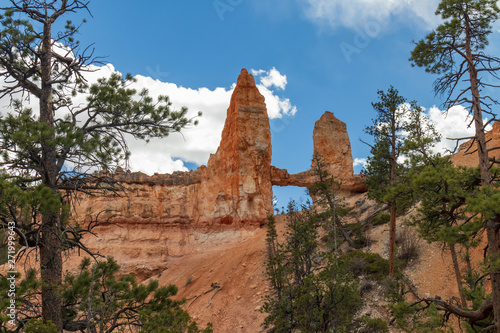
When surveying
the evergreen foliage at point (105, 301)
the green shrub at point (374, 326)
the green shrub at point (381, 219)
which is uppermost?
the green shrub at point (381, 219)

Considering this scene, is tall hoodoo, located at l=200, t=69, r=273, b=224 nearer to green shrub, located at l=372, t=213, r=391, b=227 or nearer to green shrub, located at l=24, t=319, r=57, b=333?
green shrub, located at l=372, t=213, r=391, b=227

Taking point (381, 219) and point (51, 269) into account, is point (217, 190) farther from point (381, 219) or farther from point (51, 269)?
point (51, 269)

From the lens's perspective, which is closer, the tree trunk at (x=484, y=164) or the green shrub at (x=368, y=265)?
the tree trunk at (x=484, y=164)

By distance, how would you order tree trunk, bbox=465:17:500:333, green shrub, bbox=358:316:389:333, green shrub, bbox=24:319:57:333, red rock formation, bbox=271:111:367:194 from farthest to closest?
red rock formation, bbox=271:111:367:194 → green shrub, bbox=358:316:389:333 → tree trunk, bbox=465:17:500:333 → green shrub, bbox=24:319:57:333

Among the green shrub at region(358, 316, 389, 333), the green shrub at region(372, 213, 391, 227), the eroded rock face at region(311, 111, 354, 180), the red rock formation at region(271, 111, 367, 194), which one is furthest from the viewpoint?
the eroded rock face at region(311, 111, 354, 180)

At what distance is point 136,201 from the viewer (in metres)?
35.1

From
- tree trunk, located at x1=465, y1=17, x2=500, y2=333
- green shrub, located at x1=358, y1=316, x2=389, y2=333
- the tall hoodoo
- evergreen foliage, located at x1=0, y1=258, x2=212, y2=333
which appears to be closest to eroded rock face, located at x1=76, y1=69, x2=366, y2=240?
the tall hoodoo

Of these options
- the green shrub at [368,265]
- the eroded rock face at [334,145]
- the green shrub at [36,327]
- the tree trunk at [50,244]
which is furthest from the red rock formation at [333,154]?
the green shrub at [36,327]

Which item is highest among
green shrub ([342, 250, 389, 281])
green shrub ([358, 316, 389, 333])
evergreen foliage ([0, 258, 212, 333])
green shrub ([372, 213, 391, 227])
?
green shrub ([372, 213, 391, 227])

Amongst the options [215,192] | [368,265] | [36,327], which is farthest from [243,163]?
[36,327]

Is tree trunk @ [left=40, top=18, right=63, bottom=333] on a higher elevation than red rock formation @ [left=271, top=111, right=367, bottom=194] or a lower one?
lower

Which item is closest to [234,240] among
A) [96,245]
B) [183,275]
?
[183,275]

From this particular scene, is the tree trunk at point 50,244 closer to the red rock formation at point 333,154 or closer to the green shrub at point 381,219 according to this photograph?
the green shrub at point 381,219

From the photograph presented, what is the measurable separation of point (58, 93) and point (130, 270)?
24926 mm
